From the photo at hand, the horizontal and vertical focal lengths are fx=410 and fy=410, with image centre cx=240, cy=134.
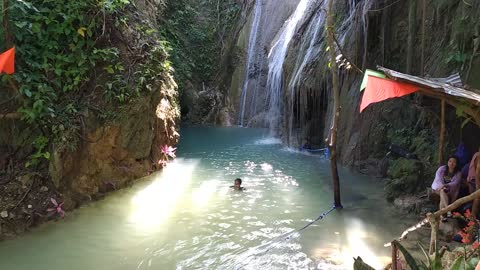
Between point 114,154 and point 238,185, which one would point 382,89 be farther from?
point 114,154

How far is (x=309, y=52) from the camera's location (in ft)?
45.7

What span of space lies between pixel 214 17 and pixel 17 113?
64.9 feet

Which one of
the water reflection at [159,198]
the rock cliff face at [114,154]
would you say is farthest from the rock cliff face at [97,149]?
the water reflection at [159,198]

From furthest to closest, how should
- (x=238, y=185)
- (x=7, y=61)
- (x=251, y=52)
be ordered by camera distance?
(x=251, y=52)
(x=238, y=185)
(x=7, y=61)

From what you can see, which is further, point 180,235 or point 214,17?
point 214,17

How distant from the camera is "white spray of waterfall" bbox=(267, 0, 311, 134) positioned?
16766 mm

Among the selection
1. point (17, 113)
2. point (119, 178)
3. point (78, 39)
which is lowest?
point (119, 178)

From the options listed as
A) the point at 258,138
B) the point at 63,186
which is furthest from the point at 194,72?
the point at 63,186

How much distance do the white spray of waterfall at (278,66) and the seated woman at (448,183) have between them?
1057 centimetres

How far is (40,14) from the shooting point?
7.50 meters

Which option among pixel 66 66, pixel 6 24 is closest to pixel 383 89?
pixel 66 66

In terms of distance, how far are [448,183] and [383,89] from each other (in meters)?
2.12

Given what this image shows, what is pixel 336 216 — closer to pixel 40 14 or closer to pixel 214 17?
pixel 40 14

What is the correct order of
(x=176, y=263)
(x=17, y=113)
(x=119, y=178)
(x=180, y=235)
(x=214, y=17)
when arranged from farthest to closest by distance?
(x=214, y=17)
(x=119, y=178)
(x=17, y=113)
(x=180, y=235)
(x=176, y=263)
